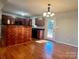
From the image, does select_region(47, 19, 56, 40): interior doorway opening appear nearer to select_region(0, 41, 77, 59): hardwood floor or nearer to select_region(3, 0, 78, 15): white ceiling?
select_region(3, 0, 78, 15): white ceiling

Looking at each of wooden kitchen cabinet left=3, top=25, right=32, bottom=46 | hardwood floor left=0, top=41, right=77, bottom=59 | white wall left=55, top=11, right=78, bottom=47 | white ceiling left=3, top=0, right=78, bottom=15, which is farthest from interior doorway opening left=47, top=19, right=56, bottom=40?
hardwood floor left=0, top=41, right=77, bottom=59

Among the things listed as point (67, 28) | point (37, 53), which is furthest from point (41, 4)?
point (67, 28)

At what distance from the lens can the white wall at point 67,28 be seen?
568cm

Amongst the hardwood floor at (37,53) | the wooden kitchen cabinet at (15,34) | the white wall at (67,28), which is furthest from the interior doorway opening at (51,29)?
the hardwood floor at (37,53)

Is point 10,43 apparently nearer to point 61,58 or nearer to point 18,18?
point 61,58

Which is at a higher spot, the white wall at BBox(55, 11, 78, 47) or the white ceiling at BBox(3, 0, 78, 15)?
the white ceiling at BBox(3, 0, 78, 15)

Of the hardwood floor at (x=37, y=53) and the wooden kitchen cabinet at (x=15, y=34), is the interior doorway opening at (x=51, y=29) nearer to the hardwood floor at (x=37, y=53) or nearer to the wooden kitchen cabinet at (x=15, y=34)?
the wooden kitchen cabinet at (x=15, y=34)

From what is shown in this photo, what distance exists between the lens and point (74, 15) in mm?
5719

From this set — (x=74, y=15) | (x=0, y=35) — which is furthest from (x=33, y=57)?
(x=74, y=15)

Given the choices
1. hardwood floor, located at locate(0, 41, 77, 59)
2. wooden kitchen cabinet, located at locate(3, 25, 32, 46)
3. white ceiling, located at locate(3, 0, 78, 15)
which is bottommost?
hardwood floor, located at locate(0, 41, 77, 59)

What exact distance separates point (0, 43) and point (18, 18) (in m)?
4.06

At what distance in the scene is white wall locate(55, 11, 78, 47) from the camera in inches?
224

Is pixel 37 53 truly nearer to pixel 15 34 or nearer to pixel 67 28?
pixel 15 34

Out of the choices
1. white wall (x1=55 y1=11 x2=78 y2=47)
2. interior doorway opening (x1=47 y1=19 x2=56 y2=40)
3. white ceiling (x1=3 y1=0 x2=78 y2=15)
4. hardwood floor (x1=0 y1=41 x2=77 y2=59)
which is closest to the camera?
hardwood floor (x1=0 y1=41 x2=77 y2=59)
